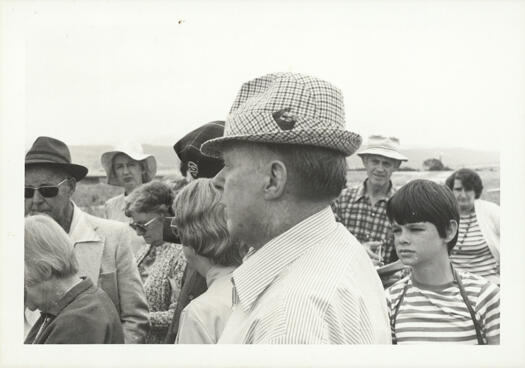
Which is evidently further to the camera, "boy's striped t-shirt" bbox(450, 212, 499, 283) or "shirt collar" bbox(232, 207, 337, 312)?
"boy's striped t-shirt" bbox(450, 212, 499, 283)

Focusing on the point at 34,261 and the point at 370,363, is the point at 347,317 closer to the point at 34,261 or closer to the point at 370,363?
the point at 370,363

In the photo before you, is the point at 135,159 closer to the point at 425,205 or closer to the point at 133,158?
the point at 133,158

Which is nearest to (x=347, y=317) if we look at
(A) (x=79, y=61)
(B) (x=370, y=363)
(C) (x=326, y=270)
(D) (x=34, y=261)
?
(C) (x=326, y=270)

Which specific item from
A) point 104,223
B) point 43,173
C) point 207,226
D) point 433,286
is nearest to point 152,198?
point 104,223

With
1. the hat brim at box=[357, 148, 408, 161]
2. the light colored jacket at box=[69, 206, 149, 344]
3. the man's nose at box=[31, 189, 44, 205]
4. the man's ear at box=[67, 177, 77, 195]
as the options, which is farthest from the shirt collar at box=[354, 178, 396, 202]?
the man's nose at box=[31, 189, 44, 205]

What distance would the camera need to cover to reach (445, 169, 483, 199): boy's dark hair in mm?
2904

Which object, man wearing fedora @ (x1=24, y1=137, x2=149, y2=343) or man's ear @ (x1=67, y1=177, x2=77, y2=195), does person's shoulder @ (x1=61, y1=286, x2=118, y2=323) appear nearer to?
man wearing fedora @ (x1=24, y1=137, x2=149, y2=343)

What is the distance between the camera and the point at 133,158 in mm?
3053

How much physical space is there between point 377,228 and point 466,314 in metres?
0.49

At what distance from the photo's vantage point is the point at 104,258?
304cm

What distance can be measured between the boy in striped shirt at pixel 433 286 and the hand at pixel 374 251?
8 cm

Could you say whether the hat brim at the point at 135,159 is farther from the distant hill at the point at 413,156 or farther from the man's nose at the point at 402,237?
the man's nose at the point at 402,237

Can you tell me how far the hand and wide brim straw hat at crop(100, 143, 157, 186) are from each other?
923 millimetres

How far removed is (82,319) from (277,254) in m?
1.00
